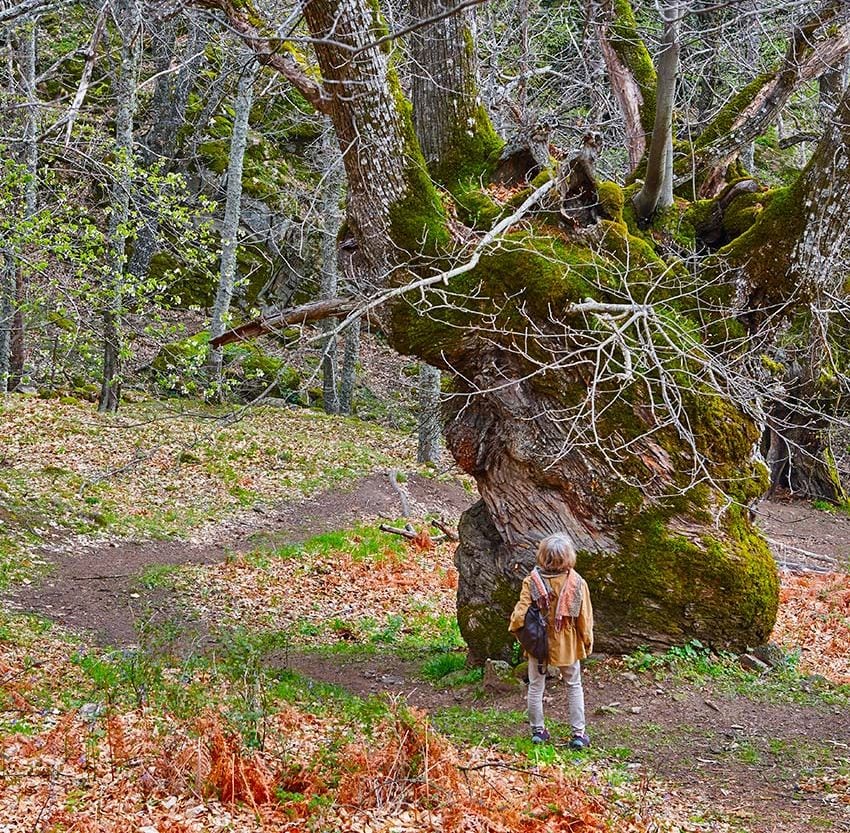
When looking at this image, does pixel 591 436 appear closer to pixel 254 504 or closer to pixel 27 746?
pixel 27 746

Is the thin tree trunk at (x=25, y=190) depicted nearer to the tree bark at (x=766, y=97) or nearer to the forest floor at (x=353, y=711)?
the forest floor at (x=353, y=711)

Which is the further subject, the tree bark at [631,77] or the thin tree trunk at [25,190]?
the thin tree trunk at [25,190]

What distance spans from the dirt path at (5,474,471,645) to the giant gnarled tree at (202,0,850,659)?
3.33m

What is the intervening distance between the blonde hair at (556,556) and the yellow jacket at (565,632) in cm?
7

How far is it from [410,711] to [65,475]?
10002 mm

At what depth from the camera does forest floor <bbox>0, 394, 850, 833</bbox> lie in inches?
174

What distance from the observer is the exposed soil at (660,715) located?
493cm

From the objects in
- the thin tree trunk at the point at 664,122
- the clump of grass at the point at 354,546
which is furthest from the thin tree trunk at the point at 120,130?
the thin tree trunk at the point at 664,122

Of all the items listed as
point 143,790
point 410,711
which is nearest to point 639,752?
point 410,711

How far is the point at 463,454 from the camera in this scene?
7.53 metres

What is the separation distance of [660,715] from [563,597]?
1256 millimetres

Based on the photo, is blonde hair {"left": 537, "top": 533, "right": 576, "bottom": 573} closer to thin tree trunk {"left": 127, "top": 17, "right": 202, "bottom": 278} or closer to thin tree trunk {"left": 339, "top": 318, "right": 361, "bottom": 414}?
thin tree trunk {"left": 339, "top": 318, "right": 361, "bottom": 414}

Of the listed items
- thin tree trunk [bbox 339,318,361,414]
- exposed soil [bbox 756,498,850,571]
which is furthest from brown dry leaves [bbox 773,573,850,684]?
thin tree trunk [bbox 339,318,361,414]

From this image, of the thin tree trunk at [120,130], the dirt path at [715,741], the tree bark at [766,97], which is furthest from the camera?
the thin tree trunk at [120,130]
